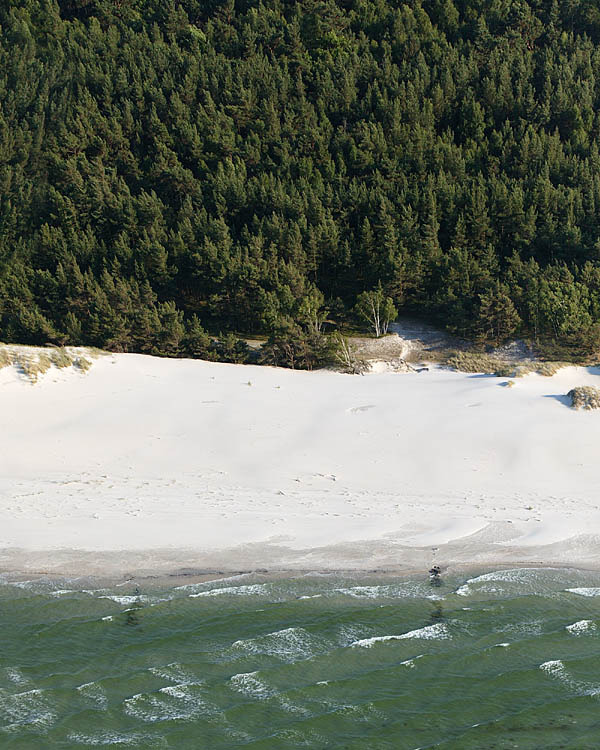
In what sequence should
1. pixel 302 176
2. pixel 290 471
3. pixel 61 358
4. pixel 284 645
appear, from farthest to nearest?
pixel 302 176 < pixel 61 358 < pixel 290 471 < pixel 284 645

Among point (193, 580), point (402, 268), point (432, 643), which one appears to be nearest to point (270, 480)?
point (193, 580)

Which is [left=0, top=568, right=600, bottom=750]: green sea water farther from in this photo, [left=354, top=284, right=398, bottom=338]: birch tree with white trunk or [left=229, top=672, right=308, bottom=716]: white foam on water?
[left=354, top=284, right=398, bottom=338]: birch tree with white trunk

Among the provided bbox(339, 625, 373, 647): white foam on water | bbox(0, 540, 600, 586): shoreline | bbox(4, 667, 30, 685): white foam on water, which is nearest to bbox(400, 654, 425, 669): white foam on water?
bbox(339, 625, 373, 647): white foam on water

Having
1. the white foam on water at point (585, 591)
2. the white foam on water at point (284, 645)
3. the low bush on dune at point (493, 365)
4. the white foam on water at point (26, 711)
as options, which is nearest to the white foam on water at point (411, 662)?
the white foam on water at point (284, 645)

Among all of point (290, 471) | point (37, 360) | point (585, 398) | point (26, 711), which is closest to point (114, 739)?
point (26, 711)

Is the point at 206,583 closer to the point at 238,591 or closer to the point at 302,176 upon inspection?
the point at 238,591
